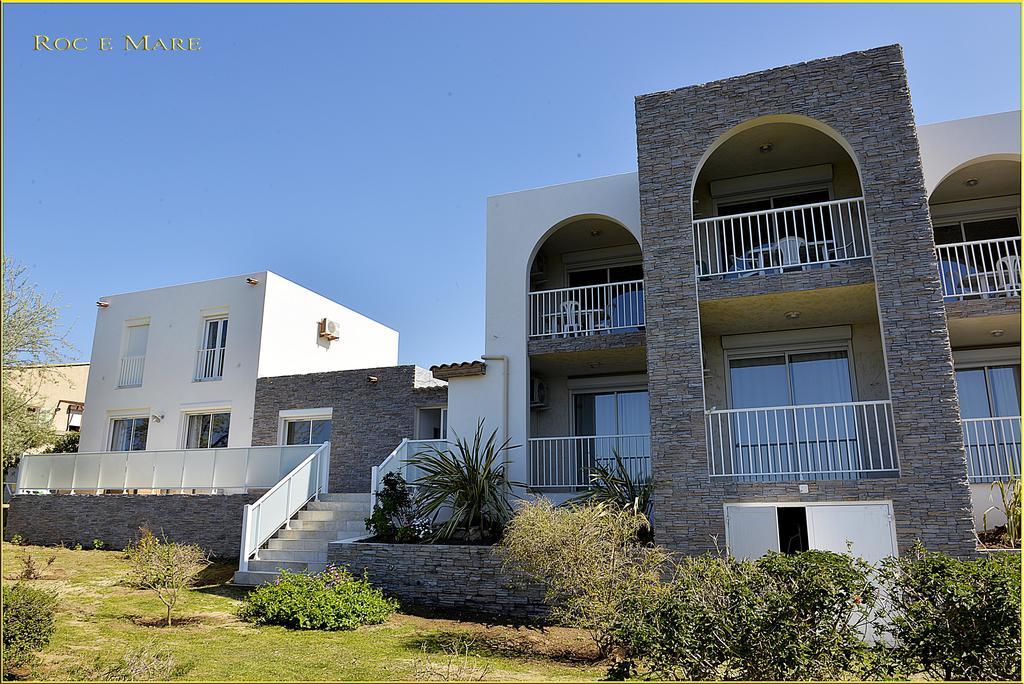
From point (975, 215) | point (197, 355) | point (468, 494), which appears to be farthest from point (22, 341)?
point (975, 215)

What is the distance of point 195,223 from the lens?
51.2 ft

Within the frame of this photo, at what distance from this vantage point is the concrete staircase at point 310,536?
45.3ft

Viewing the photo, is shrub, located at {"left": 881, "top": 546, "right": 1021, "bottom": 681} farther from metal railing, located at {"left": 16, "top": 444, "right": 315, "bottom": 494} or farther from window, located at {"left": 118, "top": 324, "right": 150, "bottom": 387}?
window, located at {"left": 118, "top": 324, "right": 150, "bottom": 387}

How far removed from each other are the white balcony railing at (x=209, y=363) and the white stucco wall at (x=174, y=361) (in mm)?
186

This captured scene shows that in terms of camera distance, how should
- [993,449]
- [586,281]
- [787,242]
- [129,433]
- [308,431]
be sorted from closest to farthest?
1. [993,449]
2. [787,242]
3. [586,281]
4. [308,431]
5. [129,433]

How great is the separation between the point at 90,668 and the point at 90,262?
9629mm

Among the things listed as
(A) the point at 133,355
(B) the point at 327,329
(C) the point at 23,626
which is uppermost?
(B) the point at 327,329

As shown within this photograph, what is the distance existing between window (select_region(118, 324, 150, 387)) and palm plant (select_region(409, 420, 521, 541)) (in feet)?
45.2

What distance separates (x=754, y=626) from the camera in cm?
720

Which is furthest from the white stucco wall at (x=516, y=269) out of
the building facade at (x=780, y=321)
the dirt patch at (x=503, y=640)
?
the dirt patch at (x=503, y=640)

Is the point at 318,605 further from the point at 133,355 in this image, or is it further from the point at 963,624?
the point at 133,355

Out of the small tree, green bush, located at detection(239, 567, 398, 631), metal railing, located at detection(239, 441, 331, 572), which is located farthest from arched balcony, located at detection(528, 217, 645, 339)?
the small tree

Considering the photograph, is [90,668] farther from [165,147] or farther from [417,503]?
[165,147]

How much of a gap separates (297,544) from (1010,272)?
49.4 ft
